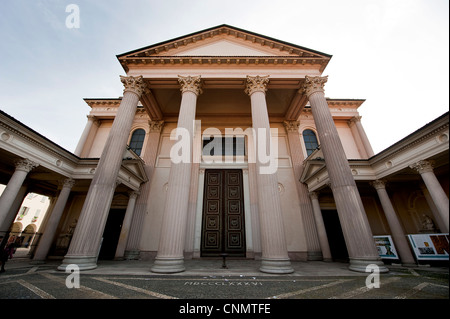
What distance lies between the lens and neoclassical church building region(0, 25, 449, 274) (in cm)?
616

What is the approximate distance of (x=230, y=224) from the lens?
33.3 feet

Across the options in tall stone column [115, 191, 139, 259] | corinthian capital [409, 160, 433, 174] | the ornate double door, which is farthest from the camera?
the ornate double door

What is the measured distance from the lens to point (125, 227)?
9.52 metres

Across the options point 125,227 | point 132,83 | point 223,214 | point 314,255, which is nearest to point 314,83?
point 223,214

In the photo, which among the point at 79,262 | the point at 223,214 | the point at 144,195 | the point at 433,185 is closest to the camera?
the point at 79,262

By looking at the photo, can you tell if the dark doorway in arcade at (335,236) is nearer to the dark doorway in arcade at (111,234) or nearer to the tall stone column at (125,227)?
the tall stone column at (125,227)

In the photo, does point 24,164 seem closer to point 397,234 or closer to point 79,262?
point 79,262

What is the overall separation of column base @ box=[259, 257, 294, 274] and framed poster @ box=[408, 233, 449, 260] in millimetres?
6280

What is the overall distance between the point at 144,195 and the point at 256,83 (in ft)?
29.6

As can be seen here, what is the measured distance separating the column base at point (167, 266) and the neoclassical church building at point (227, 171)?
0.03m

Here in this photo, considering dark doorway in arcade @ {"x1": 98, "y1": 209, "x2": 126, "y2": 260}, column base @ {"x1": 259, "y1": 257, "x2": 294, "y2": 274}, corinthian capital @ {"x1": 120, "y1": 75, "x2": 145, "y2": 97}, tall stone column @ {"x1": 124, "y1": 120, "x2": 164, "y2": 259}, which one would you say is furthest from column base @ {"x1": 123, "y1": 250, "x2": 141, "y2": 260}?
corinthian capital @ {"x1": 120, "y1": 75, "x2": 145, "y2": 97}

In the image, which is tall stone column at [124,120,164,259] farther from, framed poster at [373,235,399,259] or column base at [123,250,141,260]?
framed poster at [373,235,399,259]
